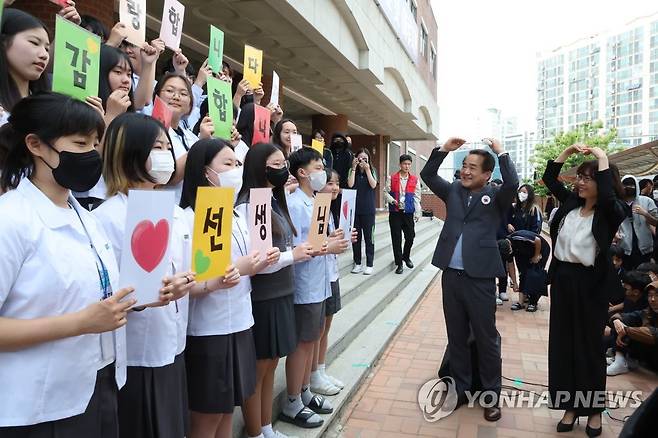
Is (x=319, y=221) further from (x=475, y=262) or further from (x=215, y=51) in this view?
(x=215, y=51)

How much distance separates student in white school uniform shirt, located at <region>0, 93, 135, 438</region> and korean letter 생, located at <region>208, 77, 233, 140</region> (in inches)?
67.0

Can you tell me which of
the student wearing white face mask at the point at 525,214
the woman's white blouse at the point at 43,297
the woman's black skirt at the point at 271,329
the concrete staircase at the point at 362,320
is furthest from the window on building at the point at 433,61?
the woman's white blouse at the point at 43,297

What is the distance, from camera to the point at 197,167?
2359 mm

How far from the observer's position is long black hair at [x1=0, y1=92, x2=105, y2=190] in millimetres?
1508

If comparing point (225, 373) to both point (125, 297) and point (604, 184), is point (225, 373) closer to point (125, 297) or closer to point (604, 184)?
point (125, 297)

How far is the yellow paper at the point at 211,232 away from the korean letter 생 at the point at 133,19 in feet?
5.75

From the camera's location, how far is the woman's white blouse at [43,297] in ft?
4.52

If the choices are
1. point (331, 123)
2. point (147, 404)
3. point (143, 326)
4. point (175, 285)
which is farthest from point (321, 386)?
point (331, 123)

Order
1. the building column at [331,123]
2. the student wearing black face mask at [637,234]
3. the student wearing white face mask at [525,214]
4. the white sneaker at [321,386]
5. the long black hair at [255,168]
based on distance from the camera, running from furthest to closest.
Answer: the building column at [331,123] → the student wearing white face mask at [525,214] → the student wearing black face mask at [637,234] → the white sneaker at [321,386] → the long black hair at [255,168]

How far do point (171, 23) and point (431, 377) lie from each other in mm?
3877

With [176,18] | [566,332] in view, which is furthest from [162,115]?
[566,332]

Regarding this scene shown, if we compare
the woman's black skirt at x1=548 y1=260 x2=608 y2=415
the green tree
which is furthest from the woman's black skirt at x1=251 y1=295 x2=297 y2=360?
the green tree

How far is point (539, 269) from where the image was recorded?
289 inches

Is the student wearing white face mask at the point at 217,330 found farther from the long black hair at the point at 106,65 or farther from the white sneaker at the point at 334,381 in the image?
the white sneaker at the point at 334,381
